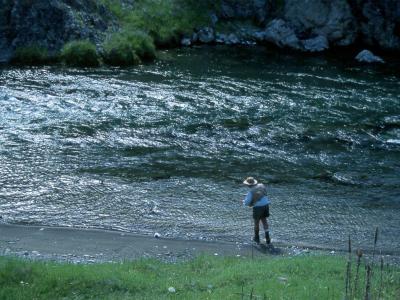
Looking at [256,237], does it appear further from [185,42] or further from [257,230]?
[185,42]

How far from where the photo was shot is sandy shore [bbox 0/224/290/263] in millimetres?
19500

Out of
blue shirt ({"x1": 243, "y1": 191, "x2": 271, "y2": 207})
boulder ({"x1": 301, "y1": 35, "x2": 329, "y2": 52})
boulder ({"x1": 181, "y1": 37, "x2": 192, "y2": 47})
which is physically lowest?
blue shirt ({"x1": 243, "y1": 191, "x2": 271, "y2": 207})

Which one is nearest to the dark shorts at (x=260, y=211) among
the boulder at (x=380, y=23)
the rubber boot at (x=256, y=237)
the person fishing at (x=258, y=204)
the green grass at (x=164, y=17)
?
the person fishing at (x=258, y=204)

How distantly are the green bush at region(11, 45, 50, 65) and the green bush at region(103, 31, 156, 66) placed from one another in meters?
4.14

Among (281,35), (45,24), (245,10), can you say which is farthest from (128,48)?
(245,10)

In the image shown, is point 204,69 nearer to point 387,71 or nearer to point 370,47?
point 387,71

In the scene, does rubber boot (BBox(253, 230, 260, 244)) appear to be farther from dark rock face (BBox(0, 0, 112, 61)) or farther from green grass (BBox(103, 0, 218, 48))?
green grass (BBox(103, 0, 218, 48))

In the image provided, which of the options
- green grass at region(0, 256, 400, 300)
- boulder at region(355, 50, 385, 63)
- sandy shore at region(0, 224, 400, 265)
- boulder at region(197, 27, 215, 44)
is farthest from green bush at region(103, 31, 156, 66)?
green grass at region(0, 256, 400, 300)

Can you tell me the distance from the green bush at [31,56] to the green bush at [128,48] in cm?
414

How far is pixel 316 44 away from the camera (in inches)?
2068

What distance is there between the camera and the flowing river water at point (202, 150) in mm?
23562

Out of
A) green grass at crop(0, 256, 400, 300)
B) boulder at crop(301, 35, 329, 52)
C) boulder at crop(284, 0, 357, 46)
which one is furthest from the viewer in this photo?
boulder at crop(284, 0, 357, 46)

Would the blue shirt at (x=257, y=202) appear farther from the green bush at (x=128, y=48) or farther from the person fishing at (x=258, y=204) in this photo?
the green bush at (x=128, y=48)

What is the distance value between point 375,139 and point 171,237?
45.8 feet
